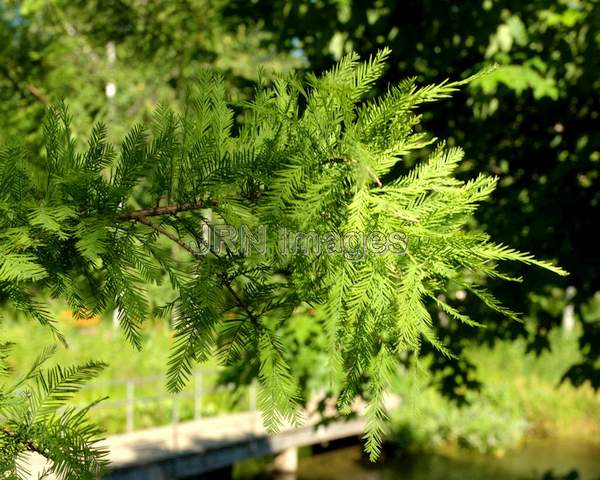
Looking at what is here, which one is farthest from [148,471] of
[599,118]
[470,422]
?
[470,422]

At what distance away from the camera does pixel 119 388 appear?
577 inches

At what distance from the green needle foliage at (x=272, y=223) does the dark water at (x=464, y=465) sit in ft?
41.5

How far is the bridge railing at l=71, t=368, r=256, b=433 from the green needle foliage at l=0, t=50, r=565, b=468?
9711 millimetres

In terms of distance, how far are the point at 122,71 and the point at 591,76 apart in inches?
345

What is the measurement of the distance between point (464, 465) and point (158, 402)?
6.02 meters

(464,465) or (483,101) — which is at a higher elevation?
(483,101)

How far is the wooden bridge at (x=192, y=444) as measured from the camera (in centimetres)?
970

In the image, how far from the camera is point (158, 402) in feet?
43.0

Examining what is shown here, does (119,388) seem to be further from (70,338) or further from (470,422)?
(470,422)

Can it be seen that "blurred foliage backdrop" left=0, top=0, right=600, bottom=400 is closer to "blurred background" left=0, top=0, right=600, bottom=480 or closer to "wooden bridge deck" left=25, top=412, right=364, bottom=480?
"blurred background" left=0, top=0, right=600, bottom=480

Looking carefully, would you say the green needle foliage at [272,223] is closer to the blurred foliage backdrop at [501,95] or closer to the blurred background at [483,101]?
the blurred background at [483,101]

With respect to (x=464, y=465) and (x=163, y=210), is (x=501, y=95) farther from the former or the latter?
(x=464, y=465)

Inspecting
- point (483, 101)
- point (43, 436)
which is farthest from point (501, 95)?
point (43, 436)

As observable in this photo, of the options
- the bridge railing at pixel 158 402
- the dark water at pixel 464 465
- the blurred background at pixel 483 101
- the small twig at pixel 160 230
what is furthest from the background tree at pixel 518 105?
the dark water at pixel 464 465
